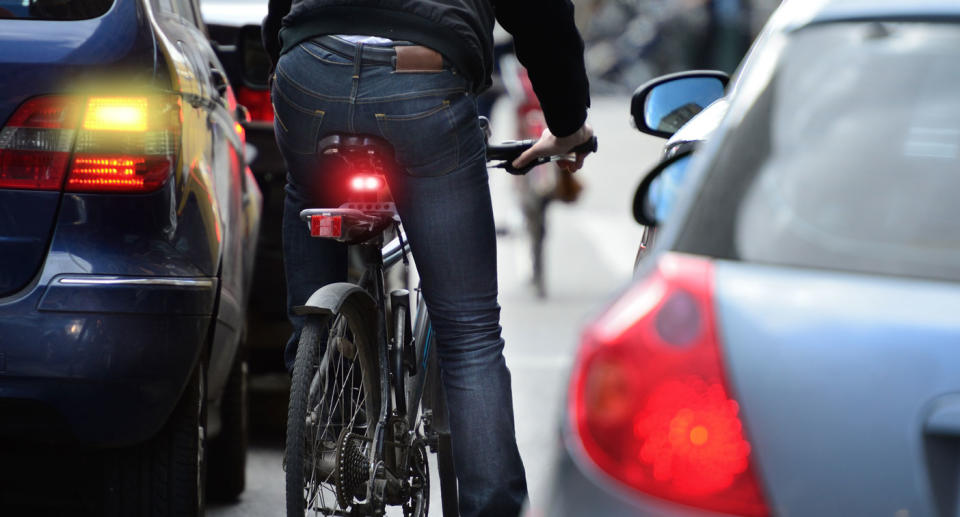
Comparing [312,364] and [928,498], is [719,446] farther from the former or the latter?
[312,364]

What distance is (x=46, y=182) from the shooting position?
3.63 meters

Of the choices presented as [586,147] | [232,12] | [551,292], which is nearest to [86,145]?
[586,147]

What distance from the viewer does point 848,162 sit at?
7.19 ft

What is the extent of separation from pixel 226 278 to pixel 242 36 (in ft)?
3.55

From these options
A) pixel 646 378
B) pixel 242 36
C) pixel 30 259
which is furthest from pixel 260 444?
pixel 646 378

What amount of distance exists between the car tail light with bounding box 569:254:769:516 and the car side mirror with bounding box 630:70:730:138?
88.0 inches

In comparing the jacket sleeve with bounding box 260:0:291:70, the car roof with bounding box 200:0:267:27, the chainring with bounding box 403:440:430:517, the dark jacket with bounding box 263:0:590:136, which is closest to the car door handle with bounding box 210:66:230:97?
the jacket sleeve with bounding box 260:0:291:70

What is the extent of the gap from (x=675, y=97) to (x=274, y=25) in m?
1.09

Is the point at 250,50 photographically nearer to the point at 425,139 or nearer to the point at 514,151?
the point at 514,151

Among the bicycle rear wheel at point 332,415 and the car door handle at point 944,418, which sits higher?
the car door handle at point 944,418

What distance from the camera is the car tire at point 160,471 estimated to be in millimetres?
3908

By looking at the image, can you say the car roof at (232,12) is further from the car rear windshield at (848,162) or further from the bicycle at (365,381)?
the car rear windshield at (848,162)

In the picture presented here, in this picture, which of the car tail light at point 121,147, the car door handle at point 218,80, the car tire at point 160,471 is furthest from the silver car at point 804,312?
the car door handle at point 218,80

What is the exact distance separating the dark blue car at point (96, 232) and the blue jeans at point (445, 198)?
29cm
